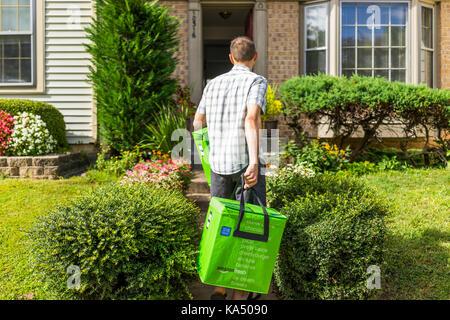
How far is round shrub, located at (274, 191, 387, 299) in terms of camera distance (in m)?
2.67

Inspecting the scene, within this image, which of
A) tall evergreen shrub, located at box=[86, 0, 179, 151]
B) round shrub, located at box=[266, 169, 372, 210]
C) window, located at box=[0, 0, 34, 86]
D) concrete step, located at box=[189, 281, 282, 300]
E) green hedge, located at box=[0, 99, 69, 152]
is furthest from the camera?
window, located at box=[0, 0, 34, 86]

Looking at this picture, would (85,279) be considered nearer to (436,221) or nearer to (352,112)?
(436,221)

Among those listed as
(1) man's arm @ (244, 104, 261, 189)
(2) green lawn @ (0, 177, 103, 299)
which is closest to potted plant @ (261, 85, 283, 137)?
(2) green lawn @ (0, 177, 103, 299)

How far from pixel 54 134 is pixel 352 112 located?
16.8 feet

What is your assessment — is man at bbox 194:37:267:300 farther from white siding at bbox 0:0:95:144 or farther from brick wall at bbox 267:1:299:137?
white siding at bbox 0:0:95:144

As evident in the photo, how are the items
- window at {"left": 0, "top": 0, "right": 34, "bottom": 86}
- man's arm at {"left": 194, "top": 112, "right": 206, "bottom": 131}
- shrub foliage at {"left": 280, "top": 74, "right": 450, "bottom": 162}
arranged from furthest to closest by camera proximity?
1. window at {"left": 0, "top": 0, "right": 34, "bottom": 86}
2. shrub foliage at {"left": 280, "top": 74, "right": 450, "bottom": 162}
3. man's arm at {"left": 194, "top": 112, "right": 206, "bottom": 131}

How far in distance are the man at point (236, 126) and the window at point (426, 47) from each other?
21.7ft

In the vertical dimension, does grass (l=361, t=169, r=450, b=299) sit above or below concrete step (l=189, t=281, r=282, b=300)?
above

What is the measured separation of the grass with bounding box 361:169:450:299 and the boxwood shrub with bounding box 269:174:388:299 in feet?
0.81

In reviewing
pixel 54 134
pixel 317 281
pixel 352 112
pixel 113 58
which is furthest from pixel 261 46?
pixel 317 281

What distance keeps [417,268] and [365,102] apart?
3.46m

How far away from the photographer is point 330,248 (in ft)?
8.79

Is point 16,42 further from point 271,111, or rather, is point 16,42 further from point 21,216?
point 271,111

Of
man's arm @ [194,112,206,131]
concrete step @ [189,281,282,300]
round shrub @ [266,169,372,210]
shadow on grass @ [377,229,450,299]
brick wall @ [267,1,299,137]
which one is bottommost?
concrete step @ [189,281,282,300]
